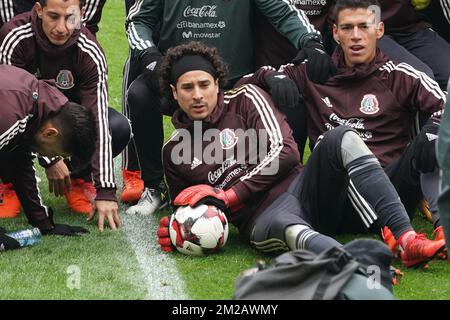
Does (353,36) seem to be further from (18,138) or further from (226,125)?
(18,138)

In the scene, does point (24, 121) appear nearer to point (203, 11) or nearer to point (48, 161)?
point (48, 161)

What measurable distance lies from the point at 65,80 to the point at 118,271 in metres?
1.54

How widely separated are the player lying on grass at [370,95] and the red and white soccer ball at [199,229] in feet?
3.28

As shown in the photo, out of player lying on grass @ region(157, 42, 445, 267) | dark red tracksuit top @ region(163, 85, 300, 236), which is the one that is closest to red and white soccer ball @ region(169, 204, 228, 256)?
player lying on grass @ region(157, 42, 445, 267)

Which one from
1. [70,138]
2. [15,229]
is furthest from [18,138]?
[15,229]

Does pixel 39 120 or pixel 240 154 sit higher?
pixel 39 120

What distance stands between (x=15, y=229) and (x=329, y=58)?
2.14m

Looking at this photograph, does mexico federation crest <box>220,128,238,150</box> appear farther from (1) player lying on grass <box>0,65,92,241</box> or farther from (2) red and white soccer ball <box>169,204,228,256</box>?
(1) player lying on grass <box>0,65,92,241</box>

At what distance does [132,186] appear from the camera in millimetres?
6793

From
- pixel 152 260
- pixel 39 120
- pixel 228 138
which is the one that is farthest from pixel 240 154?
pixel 39 120

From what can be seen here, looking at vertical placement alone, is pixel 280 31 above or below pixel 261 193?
above

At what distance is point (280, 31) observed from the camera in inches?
262

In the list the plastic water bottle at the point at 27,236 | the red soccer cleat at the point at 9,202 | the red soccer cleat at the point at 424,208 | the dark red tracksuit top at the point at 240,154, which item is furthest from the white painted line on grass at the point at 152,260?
the red soccer cleat at the point at 424,208

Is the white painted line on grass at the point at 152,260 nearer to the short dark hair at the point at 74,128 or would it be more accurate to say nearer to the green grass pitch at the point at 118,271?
the green grass pitch at the point at 118,271
